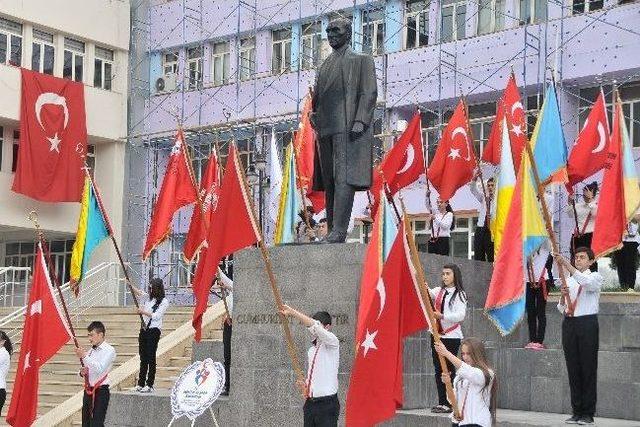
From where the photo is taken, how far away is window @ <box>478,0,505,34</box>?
2478 cm

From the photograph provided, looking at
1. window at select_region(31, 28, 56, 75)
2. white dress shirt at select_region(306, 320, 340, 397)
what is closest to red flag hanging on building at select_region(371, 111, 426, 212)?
white dress shirt at select_region(306, 320, 340, 397)

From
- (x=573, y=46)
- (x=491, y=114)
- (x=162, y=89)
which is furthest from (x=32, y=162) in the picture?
(x=573, y=46)

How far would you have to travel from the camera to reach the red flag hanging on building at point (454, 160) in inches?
617

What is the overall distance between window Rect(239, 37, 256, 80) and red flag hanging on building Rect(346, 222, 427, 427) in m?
21.5

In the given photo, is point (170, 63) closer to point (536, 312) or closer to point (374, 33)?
point (374, 33)

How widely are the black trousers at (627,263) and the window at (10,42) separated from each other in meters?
19.6

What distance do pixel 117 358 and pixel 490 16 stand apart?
12112mm

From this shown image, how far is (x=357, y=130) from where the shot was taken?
420 inches

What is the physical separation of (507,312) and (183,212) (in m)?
20.5

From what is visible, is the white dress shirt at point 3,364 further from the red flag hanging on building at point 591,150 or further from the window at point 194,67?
the window at point 194,67

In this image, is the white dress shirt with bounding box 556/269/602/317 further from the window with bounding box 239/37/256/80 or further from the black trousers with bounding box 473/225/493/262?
the window with bounding box 239/37/256/80

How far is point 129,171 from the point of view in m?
31.9

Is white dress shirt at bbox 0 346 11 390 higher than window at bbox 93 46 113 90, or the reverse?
window at bbox 93 46 113 90

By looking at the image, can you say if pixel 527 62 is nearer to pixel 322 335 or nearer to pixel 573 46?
pixel 573 46
